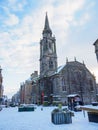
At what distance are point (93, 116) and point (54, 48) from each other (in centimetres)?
5712

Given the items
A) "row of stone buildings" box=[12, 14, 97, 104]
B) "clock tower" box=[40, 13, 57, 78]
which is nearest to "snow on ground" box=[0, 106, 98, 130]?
"row of stone buildings" box=[12, 14, 97, 104]

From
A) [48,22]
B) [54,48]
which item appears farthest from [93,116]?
[48,22]

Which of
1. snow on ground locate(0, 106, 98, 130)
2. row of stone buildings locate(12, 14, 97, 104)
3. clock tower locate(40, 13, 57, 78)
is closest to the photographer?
snow on ground locate(0, 106, 98, 130)

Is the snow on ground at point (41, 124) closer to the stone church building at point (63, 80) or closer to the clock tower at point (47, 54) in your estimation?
the stone church building at point (63, 80)

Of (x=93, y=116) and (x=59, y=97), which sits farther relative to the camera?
(x=59, y=97)

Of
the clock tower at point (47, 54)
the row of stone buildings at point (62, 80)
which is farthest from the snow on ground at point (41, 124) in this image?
the clock tower at point (47, 54)

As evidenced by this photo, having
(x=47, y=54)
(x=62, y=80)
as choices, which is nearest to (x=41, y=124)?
(x=62, y=80)

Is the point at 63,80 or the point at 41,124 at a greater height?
the point at 63,80

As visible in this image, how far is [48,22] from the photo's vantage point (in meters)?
73.8

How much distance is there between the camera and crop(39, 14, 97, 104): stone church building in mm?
55406

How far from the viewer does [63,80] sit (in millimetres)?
56469

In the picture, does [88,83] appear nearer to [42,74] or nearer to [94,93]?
[94,93]

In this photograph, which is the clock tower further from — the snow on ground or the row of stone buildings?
the snow on ground

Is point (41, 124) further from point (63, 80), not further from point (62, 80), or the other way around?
point (63, 80)
